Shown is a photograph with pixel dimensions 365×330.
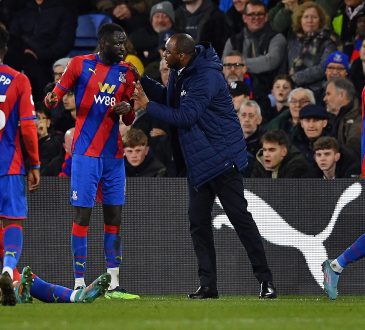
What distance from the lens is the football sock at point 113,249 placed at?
11406 millimetres

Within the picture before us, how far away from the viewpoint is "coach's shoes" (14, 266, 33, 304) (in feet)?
31.4

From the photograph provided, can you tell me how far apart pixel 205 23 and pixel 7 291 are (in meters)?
8.10

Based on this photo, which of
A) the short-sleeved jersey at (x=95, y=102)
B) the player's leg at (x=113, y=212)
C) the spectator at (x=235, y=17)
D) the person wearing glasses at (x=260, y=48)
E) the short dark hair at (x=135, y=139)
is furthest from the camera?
the spectator at (x=235, y=17)

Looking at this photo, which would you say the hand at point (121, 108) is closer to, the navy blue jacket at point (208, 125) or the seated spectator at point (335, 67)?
the navy blue jacket at point (208, 125)

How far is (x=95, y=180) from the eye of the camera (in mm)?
11148

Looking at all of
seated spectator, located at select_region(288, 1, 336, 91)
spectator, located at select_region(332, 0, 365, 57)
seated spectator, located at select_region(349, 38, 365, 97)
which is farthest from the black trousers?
spectator, located at select_region(332, 0, 365, 57)

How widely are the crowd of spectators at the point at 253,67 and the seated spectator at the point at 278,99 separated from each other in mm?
12

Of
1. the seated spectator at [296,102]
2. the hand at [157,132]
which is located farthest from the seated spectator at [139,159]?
the seated spectator at [296,102]

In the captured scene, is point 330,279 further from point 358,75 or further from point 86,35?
point 86,35

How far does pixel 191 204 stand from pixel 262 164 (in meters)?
2.57

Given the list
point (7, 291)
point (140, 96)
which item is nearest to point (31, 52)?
point (140, 96)

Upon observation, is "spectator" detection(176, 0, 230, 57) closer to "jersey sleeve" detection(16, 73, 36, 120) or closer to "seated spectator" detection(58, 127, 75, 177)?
"seated spectator" detection(58, 127, 75, 177)

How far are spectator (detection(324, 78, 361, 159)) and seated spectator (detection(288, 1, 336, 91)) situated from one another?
43.5 inches

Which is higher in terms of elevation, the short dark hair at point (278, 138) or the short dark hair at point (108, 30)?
the short dark hair at point (108, 30)
